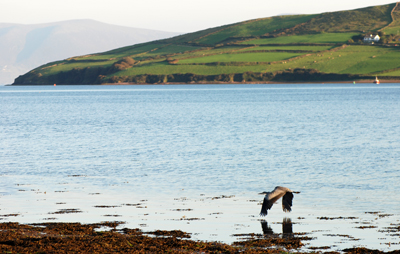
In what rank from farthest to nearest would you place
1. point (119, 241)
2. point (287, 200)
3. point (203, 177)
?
point (203, 177)
point (287, 200)
point (119, 241)

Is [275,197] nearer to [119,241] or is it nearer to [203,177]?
[119,241]

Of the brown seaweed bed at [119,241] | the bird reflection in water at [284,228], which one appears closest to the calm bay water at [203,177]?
the bird reflection in water at [284,228]

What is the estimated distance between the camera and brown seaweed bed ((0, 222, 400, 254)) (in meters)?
14.7

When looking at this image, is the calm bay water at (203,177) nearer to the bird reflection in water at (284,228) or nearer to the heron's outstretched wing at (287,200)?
the bird reflection in water at (284,228)

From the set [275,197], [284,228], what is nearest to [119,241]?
[275,197]

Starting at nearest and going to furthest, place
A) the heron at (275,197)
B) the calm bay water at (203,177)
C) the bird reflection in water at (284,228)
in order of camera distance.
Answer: the bird reflection in water at (284,228)
the heron at (275,197)
the calm bay water at (203,177)

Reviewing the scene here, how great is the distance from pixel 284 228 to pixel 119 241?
6028mm

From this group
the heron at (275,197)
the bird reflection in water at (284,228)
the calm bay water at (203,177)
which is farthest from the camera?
the calm bay water at (203,177)

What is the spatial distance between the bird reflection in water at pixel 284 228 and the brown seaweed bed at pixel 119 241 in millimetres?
229

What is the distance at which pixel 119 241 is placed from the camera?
1565 cm

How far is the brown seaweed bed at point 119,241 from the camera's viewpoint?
48.3 ft

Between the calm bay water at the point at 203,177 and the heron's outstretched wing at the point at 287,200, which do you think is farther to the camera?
the calm bay water at the point at 203,177

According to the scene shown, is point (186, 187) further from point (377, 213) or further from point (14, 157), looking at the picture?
point (14, 157)

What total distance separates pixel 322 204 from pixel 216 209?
462cm
